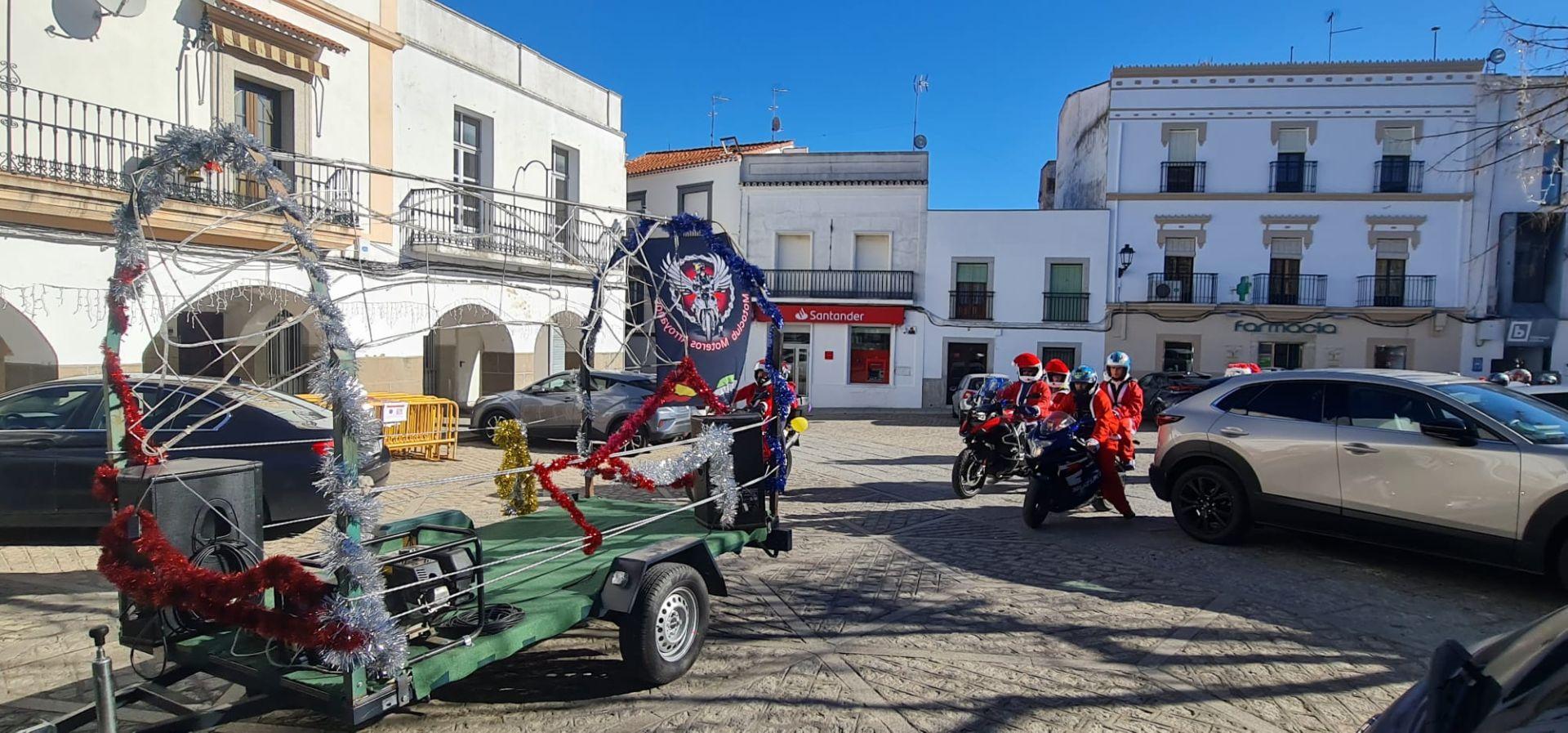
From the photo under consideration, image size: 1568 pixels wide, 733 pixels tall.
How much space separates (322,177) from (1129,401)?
486 inches

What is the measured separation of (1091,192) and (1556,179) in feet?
38.5

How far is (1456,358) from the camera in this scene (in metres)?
24.2

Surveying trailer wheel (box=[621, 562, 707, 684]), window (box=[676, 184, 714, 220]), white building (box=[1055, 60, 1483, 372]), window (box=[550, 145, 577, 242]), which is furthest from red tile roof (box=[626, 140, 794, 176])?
trailer wheel (box=[621, 562, 707, 684])

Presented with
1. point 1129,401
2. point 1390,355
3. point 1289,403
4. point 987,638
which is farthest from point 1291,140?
point 987,638

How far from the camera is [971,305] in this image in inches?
997

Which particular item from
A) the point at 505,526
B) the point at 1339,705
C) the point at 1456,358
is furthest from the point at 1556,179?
the point at 505,526

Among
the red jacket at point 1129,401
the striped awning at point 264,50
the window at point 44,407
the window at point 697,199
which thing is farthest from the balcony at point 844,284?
the window at point 44,407

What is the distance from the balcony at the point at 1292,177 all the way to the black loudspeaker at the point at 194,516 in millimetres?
27569

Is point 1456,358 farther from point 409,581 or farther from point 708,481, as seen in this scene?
point 409,581

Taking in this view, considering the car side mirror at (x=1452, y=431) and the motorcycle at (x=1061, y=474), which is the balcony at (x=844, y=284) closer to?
the motorcycle at (x=1061, y=474)

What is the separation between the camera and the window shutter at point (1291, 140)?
2467 centimetres

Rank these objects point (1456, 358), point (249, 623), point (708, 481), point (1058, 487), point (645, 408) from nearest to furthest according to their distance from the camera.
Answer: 1. point (249, 623)
2. point (708, 481)
3. point (645, 408)
4. point (1058, 487)
5. point (1456, 358)

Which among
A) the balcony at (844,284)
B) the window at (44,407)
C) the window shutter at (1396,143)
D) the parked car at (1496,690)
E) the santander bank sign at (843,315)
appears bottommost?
the parked car at (1496,690)

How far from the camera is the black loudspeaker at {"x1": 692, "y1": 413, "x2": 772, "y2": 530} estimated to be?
5.50 metres
